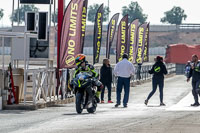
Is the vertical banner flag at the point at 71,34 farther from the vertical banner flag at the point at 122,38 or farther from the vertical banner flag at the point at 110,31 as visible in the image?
the vertical banner flag at the point at 122,38

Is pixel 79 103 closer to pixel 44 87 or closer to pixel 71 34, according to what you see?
pixel 44 87

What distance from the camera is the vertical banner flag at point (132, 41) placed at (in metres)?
40.2

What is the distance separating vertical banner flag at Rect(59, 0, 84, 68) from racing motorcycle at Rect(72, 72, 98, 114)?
465cm

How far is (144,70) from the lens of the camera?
44.1m

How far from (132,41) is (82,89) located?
23.3 meters

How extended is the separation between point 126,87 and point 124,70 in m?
0.52

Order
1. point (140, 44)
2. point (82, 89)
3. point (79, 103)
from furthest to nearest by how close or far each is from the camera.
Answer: point (140, 44)
point (82, 89)
point (79, 103)

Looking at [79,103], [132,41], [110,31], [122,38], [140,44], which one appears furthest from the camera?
[140,44]

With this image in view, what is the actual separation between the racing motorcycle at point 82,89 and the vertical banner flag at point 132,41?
73.2ft

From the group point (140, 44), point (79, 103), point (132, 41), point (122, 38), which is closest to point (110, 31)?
point (122, 38)

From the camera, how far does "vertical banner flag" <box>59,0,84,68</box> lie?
2211 cm

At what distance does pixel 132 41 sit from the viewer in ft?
133

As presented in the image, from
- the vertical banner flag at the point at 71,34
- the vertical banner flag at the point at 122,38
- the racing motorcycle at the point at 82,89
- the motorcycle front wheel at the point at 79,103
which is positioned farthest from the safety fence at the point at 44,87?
the vertical banner flag at the point at 122,38

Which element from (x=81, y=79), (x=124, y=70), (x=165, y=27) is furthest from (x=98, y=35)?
(x=165, y=27)
